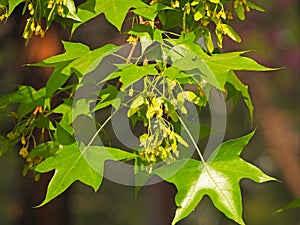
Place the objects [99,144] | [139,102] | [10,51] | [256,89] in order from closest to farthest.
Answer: [139,102]
[99,144]
[10,51]
[256,89]

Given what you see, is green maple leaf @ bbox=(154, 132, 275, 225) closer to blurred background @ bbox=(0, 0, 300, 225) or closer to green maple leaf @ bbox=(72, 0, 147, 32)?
green maple leaf @ bbox=(72, 0, 147, 32)

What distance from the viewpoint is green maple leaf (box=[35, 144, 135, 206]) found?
1.09m

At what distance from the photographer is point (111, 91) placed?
108 cm

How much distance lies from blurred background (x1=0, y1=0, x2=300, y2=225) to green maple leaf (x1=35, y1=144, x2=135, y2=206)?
0.90 feet

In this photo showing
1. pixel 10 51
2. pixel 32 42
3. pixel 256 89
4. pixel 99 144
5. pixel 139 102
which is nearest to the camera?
pixel 139 102

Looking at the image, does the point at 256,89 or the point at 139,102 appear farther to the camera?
the point at 256,89

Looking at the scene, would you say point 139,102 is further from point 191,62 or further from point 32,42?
point 32,42

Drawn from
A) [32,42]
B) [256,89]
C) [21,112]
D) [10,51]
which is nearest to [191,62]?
[21,112]

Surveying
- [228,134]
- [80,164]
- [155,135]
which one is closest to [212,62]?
[155,135]

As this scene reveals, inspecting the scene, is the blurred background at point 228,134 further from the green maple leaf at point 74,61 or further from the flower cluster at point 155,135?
the flower cluster at point 155,135

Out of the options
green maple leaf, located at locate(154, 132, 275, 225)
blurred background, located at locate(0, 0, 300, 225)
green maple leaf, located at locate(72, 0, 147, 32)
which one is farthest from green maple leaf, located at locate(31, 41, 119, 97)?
blurred background, located at locate(0, 0, 300, 225)

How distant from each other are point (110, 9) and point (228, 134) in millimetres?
4587

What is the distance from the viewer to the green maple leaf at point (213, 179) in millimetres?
1080

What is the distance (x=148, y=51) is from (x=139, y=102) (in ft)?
0.30
